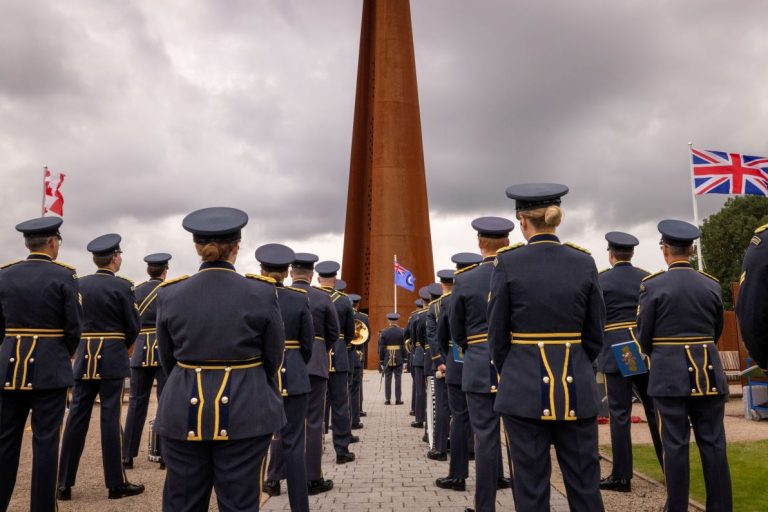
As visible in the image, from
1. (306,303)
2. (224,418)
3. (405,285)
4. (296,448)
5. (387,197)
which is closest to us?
(224,418)

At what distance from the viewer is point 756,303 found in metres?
2.86

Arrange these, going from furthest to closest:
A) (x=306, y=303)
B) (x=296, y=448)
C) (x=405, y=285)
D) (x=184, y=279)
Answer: (x=405, y=285) < (x=306, y=303) < (x=296, y=448) < (x=184, y=279)

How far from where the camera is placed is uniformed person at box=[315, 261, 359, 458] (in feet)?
26.3

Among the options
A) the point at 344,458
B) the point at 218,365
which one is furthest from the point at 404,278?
the point at 218,365

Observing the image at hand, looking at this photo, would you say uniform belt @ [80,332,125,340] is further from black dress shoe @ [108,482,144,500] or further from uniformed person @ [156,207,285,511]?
uniformed person @ [156,207,285,511]

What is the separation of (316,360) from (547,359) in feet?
10.9

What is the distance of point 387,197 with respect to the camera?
30.0m

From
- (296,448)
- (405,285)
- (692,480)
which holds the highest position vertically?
(405,285)

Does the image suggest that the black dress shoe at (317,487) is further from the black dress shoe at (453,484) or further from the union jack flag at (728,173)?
the union jack flag at (728,173)

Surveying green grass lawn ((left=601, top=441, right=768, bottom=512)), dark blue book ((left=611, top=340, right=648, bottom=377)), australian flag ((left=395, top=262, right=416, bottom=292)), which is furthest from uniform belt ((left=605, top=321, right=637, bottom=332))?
australian flag ((left=395, top=262, right=416, bottom=292))

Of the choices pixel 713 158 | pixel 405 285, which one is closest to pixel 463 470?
pixel 713 158

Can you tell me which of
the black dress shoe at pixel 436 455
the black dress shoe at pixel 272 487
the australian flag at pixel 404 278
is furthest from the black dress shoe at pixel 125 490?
the australian flag at pixel 404 278

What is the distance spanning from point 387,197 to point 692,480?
24.3 metres

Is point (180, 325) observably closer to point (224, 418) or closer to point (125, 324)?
point (224, 418)
